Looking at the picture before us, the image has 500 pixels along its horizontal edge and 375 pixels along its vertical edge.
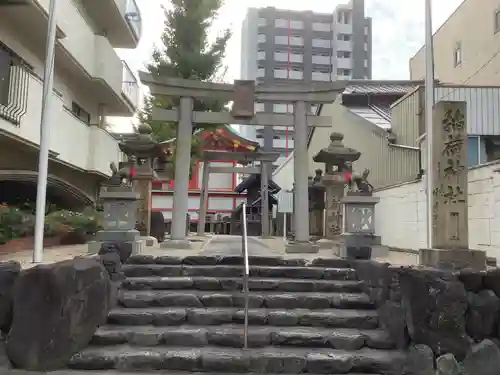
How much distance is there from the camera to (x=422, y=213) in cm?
1070

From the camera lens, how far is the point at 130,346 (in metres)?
4.99

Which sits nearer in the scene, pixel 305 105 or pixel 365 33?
pixel 305 105

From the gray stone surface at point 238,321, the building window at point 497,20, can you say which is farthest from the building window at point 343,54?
the gray stone surface at point 238,321

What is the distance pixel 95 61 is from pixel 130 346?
37.0 ft

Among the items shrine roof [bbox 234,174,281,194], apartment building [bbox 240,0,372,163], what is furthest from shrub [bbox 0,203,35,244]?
apartment building [bbox 240,0,372,163]

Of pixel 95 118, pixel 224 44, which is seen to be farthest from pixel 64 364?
pixel 224 44

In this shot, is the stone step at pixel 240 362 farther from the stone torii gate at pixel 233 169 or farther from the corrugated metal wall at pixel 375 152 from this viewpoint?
the stone torii gate at pixel 233 169

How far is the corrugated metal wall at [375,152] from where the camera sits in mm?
12773

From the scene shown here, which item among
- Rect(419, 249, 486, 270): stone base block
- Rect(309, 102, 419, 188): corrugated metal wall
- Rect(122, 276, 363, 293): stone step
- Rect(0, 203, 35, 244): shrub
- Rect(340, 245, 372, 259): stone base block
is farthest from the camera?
Rect(309, 102, 419, 188): corrugated metal wall

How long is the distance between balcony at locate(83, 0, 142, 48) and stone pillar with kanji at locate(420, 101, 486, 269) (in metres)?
12.1

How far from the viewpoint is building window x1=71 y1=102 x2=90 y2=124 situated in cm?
1456

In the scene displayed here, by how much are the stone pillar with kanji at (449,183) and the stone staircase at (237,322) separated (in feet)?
4.38

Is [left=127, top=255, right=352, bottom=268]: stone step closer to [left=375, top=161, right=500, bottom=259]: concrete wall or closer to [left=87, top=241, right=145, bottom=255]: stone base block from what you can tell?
[left=87, top=241, right=145, bottom=255]: stone base block

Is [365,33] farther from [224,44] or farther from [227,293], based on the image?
[227,293]
